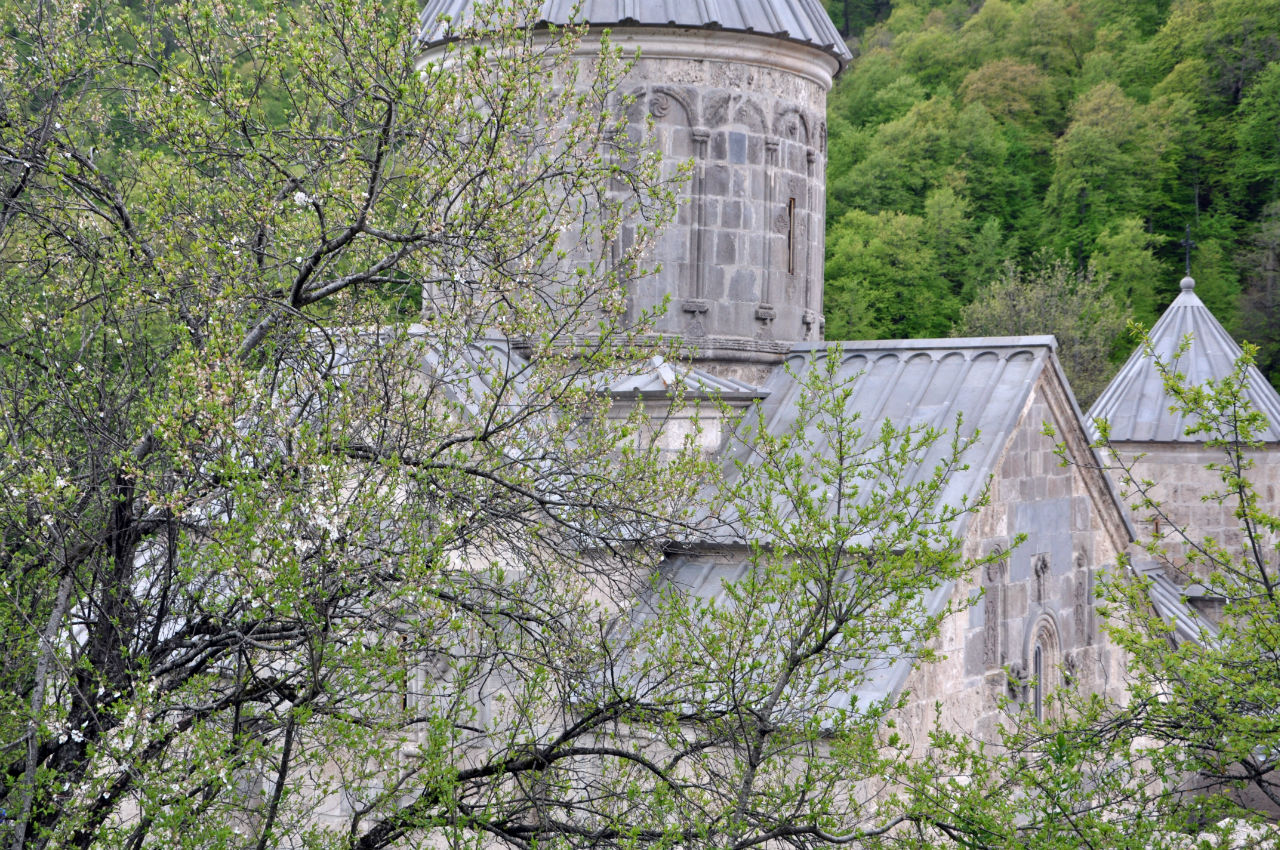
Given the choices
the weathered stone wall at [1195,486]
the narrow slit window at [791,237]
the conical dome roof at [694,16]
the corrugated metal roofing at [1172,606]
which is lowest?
the corrugated metal roofing at [1172,606]

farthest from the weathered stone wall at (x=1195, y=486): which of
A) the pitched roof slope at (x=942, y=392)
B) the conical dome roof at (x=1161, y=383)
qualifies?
the pitched roof slope at (x=942, y=392)

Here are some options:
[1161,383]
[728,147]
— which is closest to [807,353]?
[728,147]

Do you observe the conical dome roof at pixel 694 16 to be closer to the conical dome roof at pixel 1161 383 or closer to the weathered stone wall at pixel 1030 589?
the weathered stone wall at pixel 1030 589

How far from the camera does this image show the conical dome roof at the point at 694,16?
10305 millimetres

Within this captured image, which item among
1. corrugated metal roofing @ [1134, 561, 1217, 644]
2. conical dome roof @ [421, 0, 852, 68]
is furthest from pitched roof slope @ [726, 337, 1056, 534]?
corrugated metal roofing @ [1134, 561, 1217, 644]

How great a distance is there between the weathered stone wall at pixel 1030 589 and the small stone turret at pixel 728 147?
2291mm

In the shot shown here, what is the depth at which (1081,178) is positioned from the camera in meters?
35.7

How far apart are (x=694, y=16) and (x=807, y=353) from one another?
274cm

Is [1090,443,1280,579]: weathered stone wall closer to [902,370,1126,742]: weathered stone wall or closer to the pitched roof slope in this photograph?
[902,370,1126,742]: weathered stone wall

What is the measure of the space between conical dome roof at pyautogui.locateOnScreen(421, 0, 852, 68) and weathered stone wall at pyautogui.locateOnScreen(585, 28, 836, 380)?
4.4 inches

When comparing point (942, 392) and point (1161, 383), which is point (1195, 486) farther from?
point (942, 392)

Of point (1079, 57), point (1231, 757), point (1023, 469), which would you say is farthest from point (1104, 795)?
point (1079, 57)

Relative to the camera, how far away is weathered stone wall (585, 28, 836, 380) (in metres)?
10.5

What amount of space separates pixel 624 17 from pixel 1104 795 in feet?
22.1
